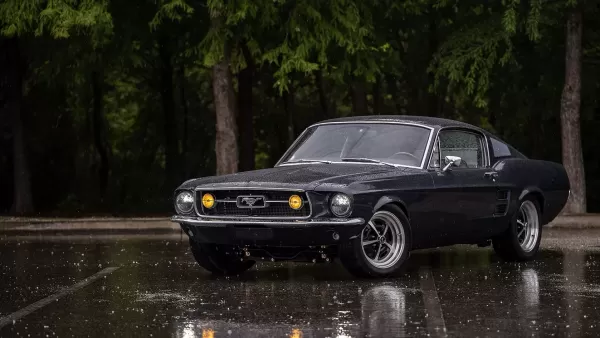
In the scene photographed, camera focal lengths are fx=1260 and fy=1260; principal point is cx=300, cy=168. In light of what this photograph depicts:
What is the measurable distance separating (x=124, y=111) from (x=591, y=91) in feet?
77.9

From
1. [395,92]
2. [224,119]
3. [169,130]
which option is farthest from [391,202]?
[395,92]

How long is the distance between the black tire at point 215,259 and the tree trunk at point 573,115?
13.1 meters

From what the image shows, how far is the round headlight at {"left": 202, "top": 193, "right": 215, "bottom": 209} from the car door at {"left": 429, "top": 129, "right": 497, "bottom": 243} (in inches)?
89.0

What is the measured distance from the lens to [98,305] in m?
10.3

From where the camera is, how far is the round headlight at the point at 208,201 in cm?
1226

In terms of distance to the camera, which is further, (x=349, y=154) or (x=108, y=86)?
(x=108, y=86)

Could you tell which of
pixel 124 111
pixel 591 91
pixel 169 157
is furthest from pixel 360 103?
pixel 124 111

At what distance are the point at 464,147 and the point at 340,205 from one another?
2.77 m

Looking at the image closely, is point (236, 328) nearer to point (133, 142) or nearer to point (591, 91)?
point (591, 91)

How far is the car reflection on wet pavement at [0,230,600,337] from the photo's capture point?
28.8 feet

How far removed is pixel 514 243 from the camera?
1409 cm

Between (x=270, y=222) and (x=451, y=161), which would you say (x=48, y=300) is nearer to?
(x=270, y=222)

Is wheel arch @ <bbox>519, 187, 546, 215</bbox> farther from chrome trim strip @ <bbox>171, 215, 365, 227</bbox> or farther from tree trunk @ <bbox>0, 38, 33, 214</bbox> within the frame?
tree trunk @ <bbox>0, 38, 33, 214</bbox>

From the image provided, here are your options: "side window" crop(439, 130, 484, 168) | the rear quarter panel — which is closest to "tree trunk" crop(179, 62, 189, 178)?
the rear quarter panel
